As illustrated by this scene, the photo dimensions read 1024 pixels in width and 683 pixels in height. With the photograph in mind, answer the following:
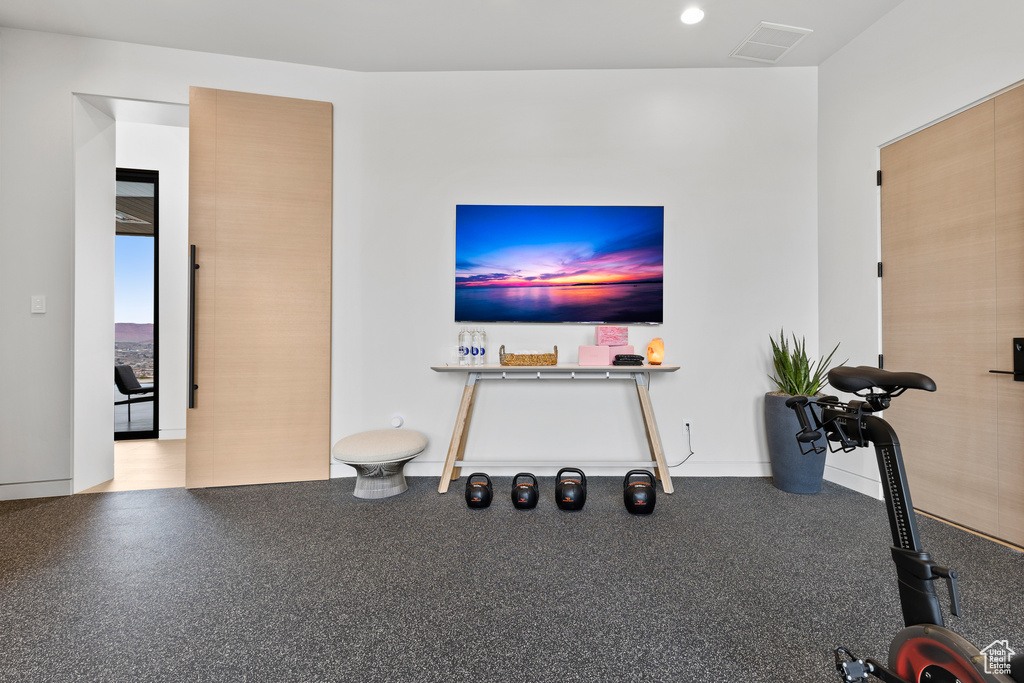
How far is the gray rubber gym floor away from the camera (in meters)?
1.47

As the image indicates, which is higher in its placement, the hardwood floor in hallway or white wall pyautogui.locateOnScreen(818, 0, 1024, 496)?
white wall pyautogui.locateOnScreen(818, 0, 1024, 496)

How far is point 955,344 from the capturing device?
102 inches

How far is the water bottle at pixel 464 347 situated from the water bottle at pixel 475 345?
0.14 ft

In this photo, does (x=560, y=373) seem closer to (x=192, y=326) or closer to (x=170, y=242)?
(x=192, y=326)

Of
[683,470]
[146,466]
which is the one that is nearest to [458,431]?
[683,470]

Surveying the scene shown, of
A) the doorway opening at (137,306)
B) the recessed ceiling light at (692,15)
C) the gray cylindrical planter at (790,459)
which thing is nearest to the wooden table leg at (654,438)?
the gray cylindrical planter at (790,459)

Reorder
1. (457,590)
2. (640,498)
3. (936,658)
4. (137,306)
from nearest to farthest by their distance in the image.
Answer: (936,658) < (457,590) < (640,498) < (137,306)

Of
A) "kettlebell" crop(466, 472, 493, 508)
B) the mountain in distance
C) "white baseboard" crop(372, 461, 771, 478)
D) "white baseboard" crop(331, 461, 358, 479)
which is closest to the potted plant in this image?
"white baseboard" crop(372, 461, 771, 478)

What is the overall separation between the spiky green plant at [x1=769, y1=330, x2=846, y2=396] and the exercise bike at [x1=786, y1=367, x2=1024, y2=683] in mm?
2113

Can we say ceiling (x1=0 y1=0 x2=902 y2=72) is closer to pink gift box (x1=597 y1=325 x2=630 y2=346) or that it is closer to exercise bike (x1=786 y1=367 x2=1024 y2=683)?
pink gift box (x1=597 y1=325 x2=630 y2=346)

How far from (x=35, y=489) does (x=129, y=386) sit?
5.74ft

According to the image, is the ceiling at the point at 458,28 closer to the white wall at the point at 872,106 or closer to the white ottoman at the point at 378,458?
the white wall at the point at 872,106

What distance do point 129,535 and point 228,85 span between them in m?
2.99

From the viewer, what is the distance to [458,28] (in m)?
3.10
